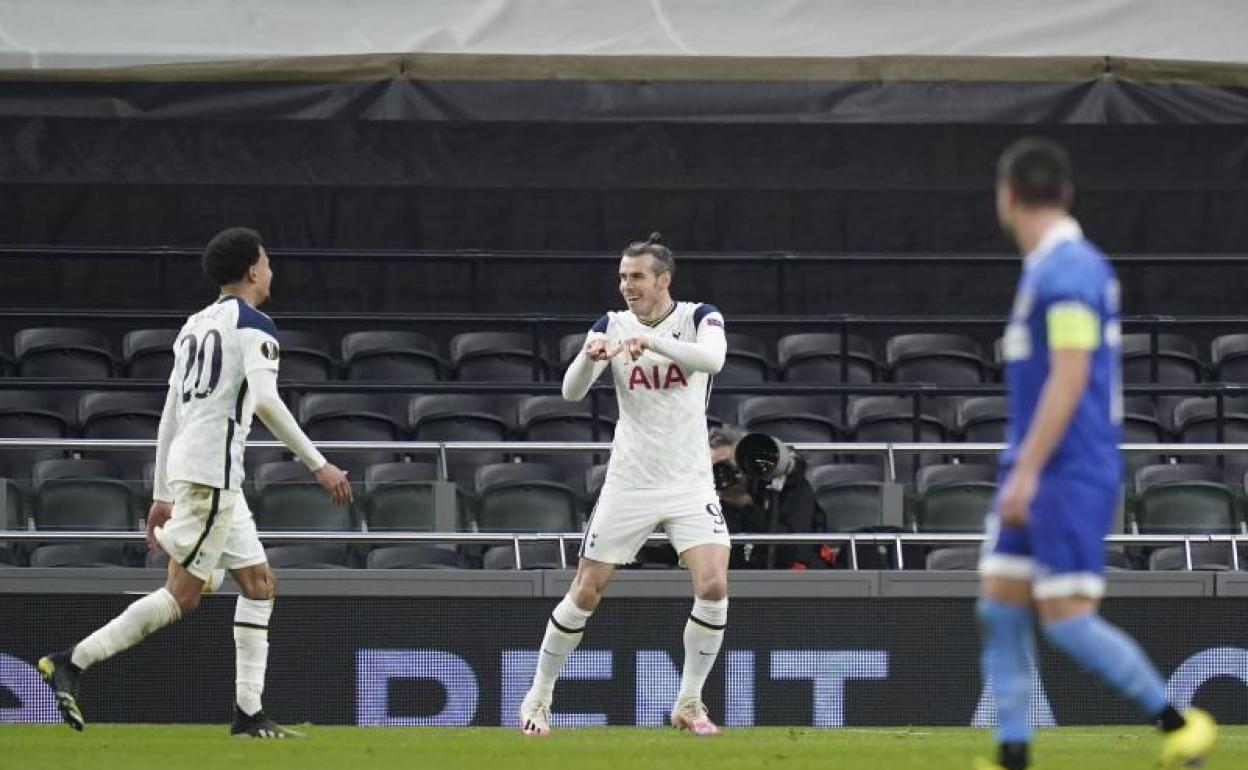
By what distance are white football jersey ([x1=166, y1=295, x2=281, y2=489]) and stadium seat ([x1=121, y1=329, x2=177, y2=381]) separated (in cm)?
655

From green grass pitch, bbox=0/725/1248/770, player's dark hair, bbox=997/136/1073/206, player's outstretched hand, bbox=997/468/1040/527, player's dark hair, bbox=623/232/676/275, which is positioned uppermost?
player's dark hair, bbox=623/232/676/275

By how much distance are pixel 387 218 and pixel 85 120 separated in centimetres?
241

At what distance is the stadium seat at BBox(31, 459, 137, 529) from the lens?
12.1 meters

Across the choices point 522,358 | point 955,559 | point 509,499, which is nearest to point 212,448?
point 509,499

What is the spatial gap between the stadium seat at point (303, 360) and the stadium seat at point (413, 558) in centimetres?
331

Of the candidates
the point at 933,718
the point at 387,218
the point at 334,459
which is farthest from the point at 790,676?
the point at 387,218

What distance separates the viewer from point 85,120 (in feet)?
54.5

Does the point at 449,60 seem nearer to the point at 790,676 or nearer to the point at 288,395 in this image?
the point at 288,395

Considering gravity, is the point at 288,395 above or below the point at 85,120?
below

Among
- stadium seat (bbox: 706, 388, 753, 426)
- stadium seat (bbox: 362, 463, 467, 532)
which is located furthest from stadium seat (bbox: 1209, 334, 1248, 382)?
stadium seat (bbox: 362, 463, 467, 532)

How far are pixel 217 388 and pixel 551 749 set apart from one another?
193 centimetres

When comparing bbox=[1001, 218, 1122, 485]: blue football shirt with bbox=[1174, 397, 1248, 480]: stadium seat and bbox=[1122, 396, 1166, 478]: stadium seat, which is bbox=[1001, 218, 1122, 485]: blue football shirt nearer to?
bbox=[1122, 396, 1166, 478]: stadium seat

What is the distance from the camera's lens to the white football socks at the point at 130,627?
27.9 ft

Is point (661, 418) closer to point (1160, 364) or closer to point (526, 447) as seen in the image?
point (526, 447)
